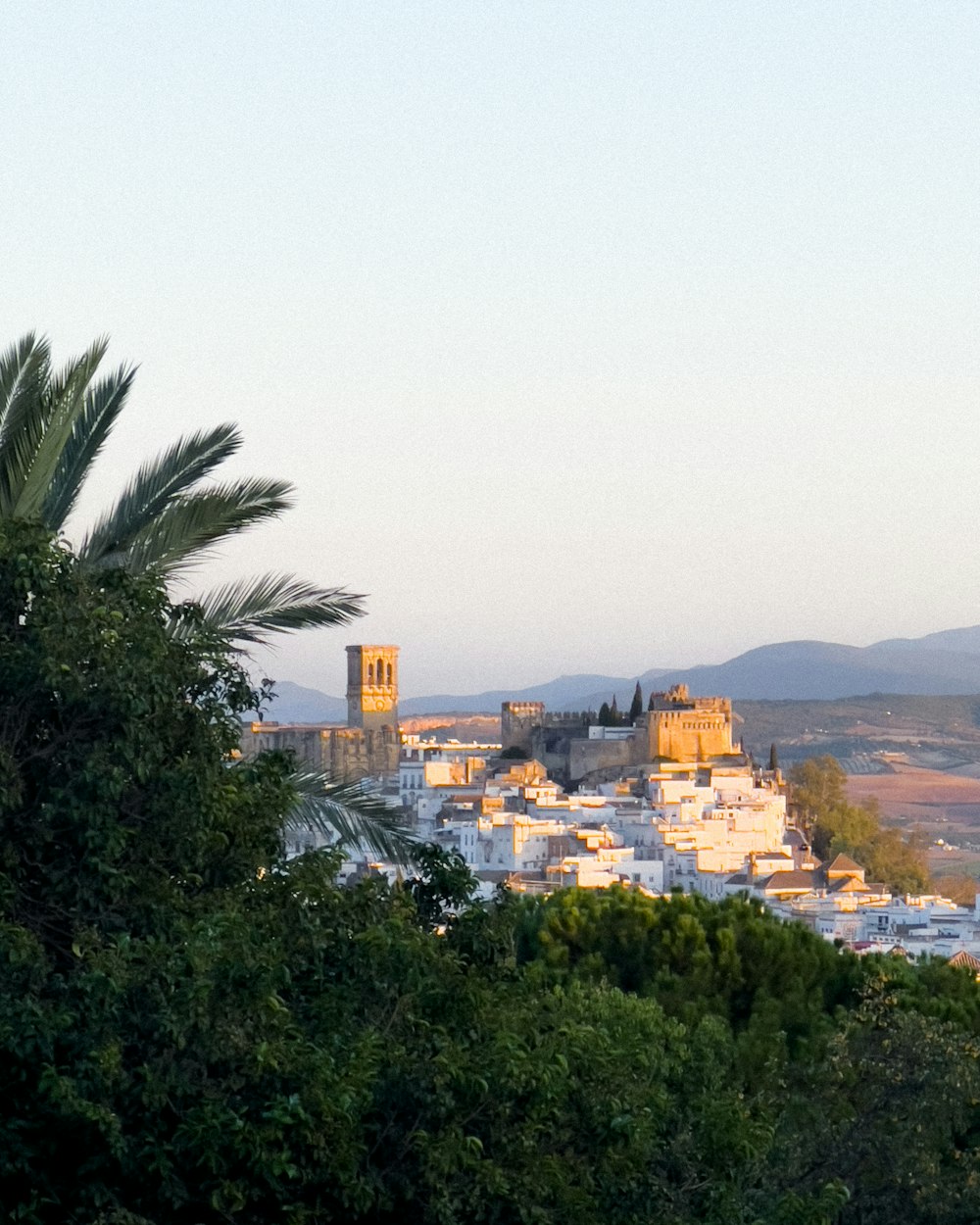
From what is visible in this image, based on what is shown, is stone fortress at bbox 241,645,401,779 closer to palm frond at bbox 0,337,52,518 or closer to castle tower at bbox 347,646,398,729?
castle tower at bbox 347,646,398,729

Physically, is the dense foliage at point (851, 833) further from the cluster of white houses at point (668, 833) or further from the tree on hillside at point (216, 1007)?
the tree on hillside at point (216, 1007)

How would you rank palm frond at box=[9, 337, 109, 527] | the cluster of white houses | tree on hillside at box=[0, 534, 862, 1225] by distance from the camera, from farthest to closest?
the cluster of white houses → palm frond at box=[9, 337, 109, 527] → tree on hillside at box=[0, 534, 862, 1225]

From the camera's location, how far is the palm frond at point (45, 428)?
8992mm

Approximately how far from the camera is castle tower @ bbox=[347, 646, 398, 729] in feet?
336

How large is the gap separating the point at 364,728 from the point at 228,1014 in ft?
311

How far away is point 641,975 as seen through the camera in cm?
1758

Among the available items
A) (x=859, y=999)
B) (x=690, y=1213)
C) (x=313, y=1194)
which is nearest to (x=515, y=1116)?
(x=313, y=1194)

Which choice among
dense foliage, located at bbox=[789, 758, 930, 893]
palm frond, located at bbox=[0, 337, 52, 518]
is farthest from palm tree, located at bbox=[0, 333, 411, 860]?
dense foliage, located at bbox=[789, 758, 930, 893]

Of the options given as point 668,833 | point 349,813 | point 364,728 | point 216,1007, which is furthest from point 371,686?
point 216,1007

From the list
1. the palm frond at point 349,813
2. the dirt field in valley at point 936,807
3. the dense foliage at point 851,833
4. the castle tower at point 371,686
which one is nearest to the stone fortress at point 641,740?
the dense foliage at point 851,833

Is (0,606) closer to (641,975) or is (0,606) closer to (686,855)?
(641,975)

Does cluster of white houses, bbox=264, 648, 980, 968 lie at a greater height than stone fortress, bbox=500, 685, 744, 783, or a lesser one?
lesser

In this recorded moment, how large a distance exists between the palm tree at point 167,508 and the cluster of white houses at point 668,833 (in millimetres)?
38238

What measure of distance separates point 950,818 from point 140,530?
391 ft
